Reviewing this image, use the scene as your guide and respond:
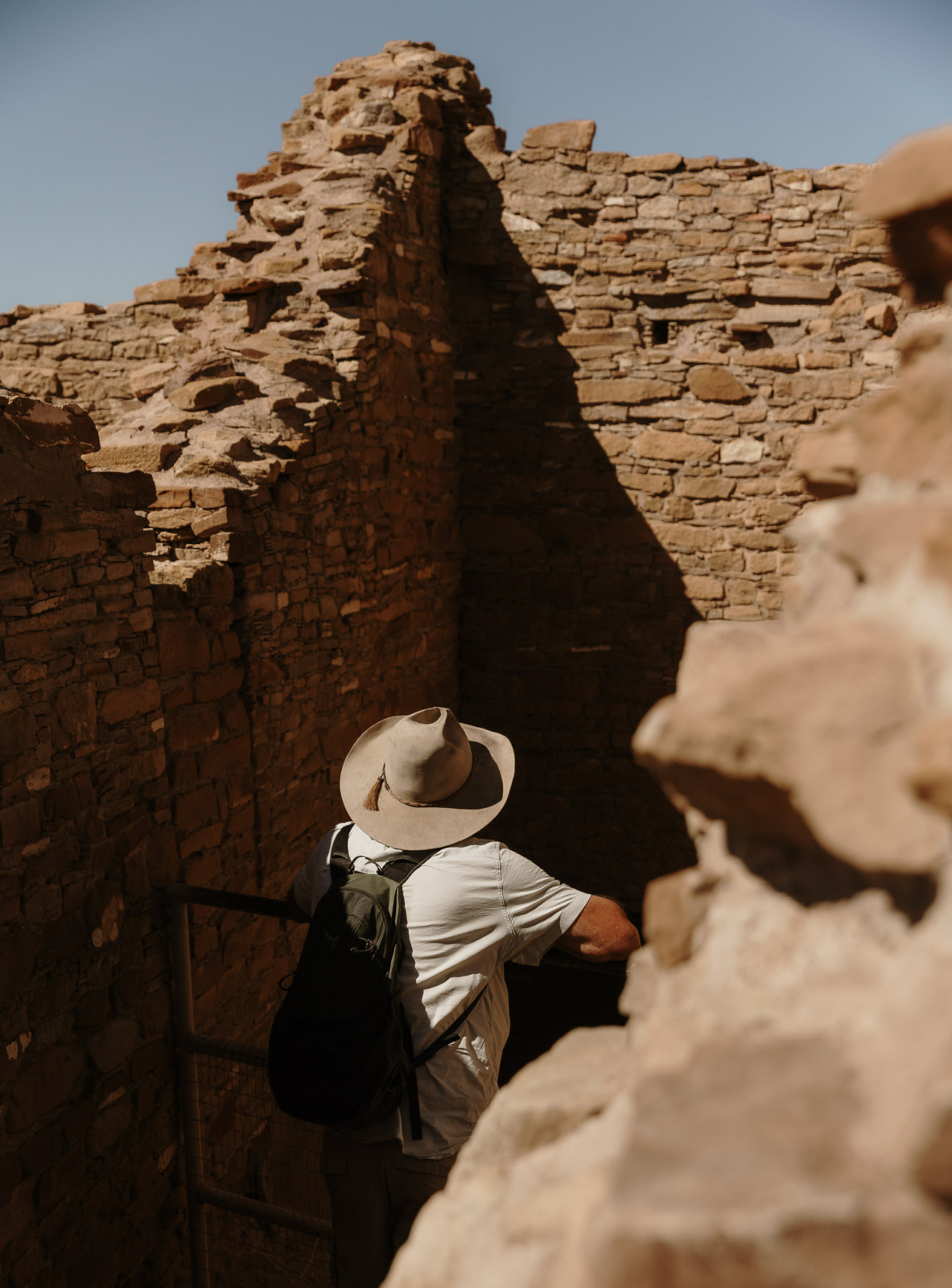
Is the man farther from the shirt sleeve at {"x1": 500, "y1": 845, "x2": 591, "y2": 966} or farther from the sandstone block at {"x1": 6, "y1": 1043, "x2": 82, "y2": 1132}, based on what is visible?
the sandstone block at {"x1": 6, "y1": 1043, "x2": 82, "y2": 1132}

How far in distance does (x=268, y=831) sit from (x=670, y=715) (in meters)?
3.69

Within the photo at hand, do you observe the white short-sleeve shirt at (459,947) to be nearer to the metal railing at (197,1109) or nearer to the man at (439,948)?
the man at (439,948)

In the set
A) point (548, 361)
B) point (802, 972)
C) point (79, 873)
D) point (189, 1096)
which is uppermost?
point (548, 361)

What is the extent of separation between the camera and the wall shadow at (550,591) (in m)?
6.48

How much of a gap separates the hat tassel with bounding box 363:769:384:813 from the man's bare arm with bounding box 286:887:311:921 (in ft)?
1.25

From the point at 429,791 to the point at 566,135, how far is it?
516 cm

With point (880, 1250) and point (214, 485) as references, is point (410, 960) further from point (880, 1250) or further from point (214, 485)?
point (214, 485)

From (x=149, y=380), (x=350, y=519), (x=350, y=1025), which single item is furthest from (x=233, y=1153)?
(x=149, y=380)

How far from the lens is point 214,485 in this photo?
405cm

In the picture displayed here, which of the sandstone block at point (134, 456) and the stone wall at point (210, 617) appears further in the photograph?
the sandstone block at point (134, 456)

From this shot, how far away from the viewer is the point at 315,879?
263 cm

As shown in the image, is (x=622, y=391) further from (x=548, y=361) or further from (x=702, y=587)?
(x=702, y=587)

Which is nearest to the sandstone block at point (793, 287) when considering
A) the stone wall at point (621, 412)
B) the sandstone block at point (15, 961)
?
the stone wall at point (621, 412)

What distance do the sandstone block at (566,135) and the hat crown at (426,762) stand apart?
494 cm
